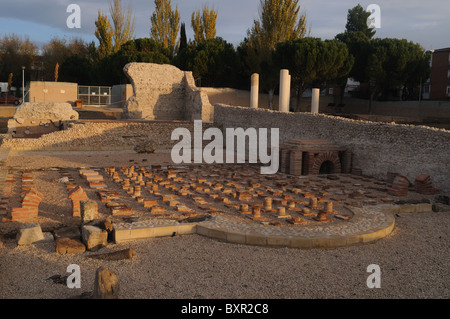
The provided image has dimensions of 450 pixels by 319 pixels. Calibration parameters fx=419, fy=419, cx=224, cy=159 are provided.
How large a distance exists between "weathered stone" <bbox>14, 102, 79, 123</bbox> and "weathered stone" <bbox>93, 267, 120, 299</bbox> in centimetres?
1834

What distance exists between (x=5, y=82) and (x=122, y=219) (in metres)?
50.6

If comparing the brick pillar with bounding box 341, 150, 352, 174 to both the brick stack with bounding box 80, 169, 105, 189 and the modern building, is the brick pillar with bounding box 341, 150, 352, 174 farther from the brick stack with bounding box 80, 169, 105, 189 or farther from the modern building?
the modern building

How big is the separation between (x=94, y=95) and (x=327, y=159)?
86.8 feet

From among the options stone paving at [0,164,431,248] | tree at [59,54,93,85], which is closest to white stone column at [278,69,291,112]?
stone paving at [0,164,431,248]

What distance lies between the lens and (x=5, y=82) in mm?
50594

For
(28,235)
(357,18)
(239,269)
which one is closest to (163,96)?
(28,235)

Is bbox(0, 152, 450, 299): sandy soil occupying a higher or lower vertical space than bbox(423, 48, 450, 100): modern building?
lower

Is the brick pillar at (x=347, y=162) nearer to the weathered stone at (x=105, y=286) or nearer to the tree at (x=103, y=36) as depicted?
the weathered stone at (x=105, y=286)

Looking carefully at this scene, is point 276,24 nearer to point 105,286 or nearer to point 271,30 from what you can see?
point 271,30

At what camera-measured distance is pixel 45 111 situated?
2078cm

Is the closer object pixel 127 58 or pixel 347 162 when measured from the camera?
pixel 347 162

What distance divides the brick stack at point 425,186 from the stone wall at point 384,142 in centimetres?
31

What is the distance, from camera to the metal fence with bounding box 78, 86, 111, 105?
34719 millimetres
